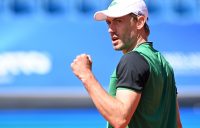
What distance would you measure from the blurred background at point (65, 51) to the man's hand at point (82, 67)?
5.62m

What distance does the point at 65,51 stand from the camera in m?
9.07

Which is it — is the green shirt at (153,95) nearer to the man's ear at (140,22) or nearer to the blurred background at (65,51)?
the man's ear at (140,22)

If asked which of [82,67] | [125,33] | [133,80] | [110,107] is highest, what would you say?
[125,33]

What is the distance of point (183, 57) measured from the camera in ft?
30.2

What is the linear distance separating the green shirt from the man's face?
6 centimetres

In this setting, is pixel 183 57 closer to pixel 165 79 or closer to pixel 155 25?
pixel 155 25

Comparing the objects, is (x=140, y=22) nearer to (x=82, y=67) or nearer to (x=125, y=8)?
(x=125, y=8)

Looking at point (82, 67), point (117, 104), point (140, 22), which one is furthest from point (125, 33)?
point (117, 104)

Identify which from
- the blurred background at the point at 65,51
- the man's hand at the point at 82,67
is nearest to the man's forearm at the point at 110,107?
the man's hand at the point at 82,67

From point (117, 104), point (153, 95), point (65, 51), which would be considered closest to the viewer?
point (117, 104)

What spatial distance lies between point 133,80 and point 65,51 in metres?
5.99

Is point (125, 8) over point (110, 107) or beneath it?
over

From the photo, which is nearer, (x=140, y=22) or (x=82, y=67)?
(x=82, y=67)

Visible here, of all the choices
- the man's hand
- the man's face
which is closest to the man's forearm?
the man's hand
